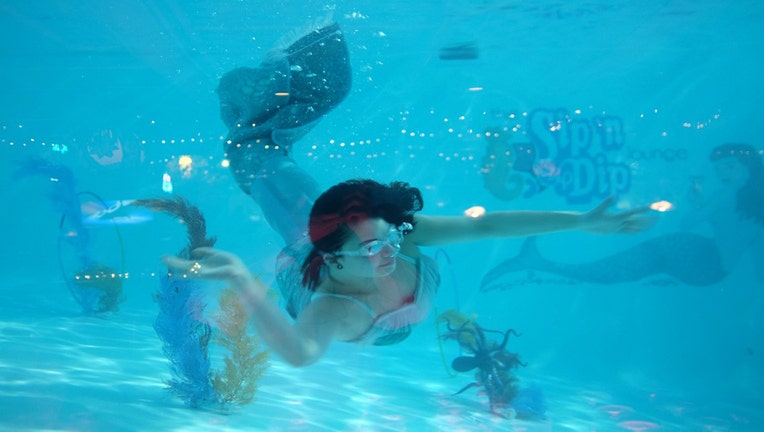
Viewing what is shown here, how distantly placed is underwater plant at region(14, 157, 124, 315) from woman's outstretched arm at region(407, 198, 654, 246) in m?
12.5

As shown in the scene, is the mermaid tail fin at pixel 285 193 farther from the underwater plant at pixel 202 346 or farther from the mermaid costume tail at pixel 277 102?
the underwater plant at pixel 202 346

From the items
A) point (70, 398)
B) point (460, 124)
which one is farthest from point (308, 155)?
point (70, 398)

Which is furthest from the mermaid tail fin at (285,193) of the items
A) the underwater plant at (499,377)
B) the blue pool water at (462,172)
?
the underwater plant at (499,377)

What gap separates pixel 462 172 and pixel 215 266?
19353 millimetres

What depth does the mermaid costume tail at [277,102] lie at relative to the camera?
18.9 ft

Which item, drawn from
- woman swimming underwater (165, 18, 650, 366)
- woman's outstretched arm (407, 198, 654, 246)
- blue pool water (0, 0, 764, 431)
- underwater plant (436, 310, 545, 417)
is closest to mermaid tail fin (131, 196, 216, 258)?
blue pool water (0, 0, 764, 431)

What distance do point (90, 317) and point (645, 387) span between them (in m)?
17.1

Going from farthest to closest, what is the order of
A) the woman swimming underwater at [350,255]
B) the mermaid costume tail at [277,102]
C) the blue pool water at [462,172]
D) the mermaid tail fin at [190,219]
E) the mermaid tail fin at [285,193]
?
the blue pool water at [462,172] < the mermaid tail fin at [190,219] < the mermaid costume tail at [277,102] < the mermaid tail fin at [285,193] < the woman swimming underwater at [350,255]

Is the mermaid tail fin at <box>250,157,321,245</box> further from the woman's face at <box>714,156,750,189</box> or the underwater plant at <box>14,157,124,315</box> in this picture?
the woman's face at <box>714,156,750,189</box>

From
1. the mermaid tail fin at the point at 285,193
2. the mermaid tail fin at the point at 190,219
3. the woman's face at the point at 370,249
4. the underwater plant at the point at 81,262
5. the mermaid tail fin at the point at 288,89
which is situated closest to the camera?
the woman's face at the point at 370,249

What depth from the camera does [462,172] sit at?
2134 centimetres

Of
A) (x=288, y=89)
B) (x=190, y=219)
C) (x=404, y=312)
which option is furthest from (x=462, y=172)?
(x=404, y=312)

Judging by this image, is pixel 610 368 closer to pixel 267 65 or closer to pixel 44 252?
pixel 267 65

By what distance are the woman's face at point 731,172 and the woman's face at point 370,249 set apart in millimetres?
17485
